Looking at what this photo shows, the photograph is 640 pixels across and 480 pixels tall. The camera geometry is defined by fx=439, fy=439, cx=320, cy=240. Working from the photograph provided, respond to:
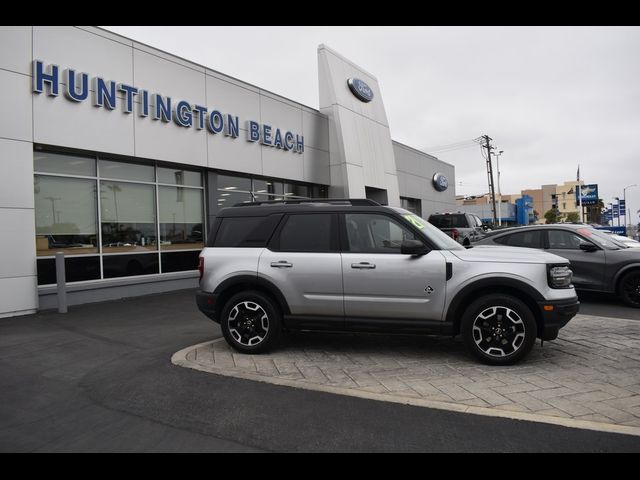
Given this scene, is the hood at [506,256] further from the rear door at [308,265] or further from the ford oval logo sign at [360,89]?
the ford oval logo sign at [360,89]

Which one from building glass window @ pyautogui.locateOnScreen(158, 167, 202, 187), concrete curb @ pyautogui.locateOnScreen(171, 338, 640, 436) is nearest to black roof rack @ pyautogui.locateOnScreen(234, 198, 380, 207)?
concrete curb @ pyautogui.locateOnScreen(171, 338, 640, 436)

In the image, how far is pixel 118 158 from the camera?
1094cm

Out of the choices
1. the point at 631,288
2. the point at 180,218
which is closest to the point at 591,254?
the point at 631,288

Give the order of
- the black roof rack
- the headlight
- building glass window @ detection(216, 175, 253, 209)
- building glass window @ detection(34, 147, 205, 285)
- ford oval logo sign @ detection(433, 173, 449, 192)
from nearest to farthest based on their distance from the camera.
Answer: the headlight → the black roof rack → building glass window @ detection(34, 147, 205, 285) → building glass window @ detection(216, 175, 253, 209) → ford oval logo sign @ detection(433, 173, 449, 192)

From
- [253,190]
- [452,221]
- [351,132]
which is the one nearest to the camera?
[253,190]

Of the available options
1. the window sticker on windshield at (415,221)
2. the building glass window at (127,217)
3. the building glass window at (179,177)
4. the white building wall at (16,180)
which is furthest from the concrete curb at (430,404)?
the building glass window at (179,177)

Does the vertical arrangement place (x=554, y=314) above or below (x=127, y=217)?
below

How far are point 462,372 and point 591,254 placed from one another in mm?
5501

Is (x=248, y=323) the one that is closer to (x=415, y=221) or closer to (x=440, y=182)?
(x=415, y=221)

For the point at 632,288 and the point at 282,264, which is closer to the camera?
the point at 282,264

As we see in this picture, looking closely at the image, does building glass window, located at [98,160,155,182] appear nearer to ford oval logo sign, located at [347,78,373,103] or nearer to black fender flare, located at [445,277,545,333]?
black fender flare, located at [445,277,545,333]

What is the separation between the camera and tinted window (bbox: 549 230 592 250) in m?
8.80

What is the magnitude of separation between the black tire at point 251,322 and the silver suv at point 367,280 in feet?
0.04

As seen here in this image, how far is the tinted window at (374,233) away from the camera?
17.3 ft
